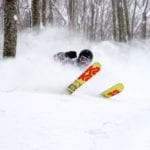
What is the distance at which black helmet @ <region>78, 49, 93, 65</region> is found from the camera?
8.48 metres

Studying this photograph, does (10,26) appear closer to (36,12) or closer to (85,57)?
(85,57)

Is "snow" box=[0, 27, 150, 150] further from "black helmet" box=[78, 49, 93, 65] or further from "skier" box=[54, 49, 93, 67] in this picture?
"black helmet" box=[78, 49, 93, 65]

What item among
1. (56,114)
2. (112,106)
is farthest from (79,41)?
(56,114)

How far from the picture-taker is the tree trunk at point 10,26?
8.88 metres

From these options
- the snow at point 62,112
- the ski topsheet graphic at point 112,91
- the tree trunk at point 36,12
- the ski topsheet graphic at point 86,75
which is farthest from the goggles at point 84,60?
the tree trunk at point 36,12

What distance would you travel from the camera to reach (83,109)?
605cm

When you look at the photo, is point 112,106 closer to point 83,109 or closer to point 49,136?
point 83,109

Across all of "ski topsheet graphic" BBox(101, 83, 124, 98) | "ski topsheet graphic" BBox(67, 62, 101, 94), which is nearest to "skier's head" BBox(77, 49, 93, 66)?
"ski topsheet graphic" BBox(67, 62, 101, 94)

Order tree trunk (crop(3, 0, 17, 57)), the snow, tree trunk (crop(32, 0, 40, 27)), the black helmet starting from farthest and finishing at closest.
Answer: tree trunk (crop(32, 0, 40, 27)), tree trunk (crop(3, 0, 17, 57)), the black helmet, the snow

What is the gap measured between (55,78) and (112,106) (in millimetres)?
2158

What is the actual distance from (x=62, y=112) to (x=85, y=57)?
121 inches

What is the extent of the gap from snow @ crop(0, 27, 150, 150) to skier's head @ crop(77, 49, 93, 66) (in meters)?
0.27

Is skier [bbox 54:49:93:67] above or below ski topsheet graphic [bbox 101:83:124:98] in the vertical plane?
above

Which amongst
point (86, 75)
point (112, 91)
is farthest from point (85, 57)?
point (112, 91)
